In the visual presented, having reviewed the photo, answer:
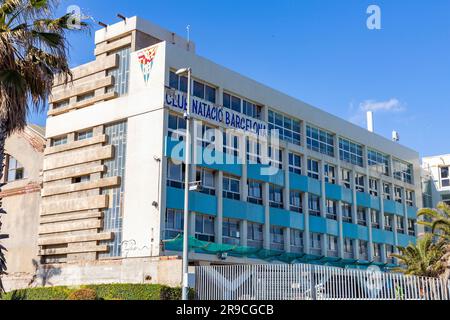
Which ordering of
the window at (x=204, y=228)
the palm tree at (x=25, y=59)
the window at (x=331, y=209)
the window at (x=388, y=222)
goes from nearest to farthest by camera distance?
the palm tree at (x=25, y=59) → the window at (x=204, y=228) → the window at (x=331, y=209) → the window at (x=388, y=222)

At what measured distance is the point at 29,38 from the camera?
1969 cm

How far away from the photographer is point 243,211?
121ft

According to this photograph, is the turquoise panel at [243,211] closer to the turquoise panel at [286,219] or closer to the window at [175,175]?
the turquoise panel at [286,219]

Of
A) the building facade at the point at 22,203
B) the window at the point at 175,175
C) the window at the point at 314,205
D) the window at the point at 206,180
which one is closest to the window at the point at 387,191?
the window at the point at 314,205

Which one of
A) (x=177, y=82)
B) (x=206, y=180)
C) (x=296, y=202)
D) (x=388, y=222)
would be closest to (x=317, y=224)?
(x=296, y=202)

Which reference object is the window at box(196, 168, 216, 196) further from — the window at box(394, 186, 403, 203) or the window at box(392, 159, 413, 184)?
the window at box(392, 159, 413, 184)

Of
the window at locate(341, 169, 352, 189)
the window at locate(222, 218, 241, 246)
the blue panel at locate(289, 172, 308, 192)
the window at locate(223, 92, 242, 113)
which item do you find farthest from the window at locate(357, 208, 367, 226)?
the window at locate(223, 92, 242, 113)

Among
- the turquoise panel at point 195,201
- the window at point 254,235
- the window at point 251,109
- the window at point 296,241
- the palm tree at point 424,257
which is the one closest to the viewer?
the turquoise panel at point 195,201

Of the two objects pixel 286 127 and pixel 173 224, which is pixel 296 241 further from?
pixel 173 224

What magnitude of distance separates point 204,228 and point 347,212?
17386mm

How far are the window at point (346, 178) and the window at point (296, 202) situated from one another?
6632 millimetres

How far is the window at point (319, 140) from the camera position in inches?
1758

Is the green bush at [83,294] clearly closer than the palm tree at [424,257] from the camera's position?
Yes

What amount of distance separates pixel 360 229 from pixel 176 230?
2082 cm
